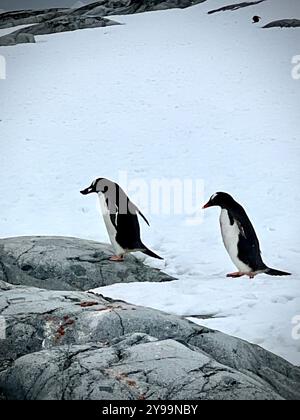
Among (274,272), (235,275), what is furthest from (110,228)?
(274,272)

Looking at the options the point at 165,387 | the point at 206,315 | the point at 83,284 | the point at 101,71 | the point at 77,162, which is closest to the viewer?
the point at 165,387

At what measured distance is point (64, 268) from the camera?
278 cm

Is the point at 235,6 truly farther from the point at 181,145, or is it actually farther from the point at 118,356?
the point at 118,356

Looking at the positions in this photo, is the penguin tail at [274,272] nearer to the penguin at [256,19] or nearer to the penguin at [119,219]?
the penguin at [119,219]

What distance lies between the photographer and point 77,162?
3.63 meters

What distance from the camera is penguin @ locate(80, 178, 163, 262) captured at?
298 centimetres

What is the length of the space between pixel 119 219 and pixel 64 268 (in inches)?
16.0

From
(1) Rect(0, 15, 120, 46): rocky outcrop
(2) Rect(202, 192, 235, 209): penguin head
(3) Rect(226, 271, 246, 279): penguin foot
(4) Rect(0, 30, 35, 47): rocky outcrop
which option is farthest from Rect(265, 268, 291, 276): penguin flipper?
(4) Rect(0, 30, 35, 47): rocky outcrop

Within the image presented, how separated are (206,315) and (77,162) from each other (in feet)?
5.20

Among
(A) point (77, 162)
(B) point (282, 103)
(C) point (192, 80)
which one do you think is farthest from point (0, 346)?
(C) point (192, 80)

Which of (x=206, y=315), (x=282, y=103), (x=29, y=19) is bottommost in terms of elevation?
(x=206, y=315)

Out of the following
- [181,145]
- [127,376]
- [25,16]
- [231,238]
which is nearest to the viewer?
[127,376]

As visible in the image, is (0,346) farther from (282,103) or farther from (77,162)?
(282,103)

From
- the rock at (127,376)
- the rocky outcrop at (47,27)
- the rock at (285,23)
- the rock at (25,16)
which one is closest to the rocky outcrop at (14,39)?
the rocky outcrop at (47,27)
